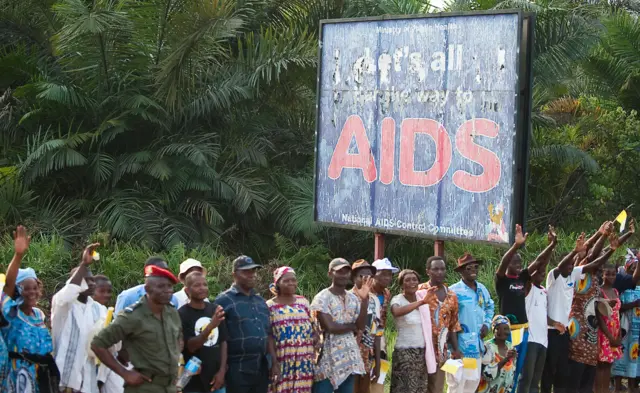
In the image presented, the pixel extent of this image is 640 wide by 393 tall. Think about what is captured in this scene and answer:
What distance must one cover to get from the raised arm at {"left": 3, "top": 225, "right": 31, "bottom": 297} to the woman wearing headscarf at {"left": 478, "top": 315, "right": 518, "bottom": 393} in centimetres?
419

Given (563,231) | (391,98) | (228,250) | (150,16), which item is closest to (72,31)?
(150,16)

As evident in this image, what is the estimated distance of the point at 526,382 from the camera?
1041cm

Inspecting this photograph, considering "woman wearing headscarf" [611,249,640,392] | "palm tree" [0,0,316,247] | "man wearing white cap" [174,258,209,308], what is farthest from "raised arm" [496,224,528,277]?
"palm tree" [0,0,316,247]

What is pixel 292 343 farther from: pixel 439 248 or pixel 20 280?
pixel 439 248

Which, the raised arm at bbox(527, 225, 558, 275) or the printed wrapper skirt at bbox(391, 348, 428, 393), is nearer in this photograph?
the printed wrapper skirt at bbox(391, 348, 428, 393)

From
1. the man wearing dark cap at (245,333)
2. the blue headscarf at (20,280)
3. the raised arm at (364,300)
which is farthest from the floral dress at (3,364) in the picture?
the raised arm at (364,300)

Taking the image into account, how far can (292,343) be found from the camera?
8.34m

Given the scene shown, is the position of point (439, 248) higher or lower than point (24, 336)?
higher

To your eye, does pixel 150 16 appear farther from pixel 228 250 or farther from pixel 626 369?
pixel 626 369

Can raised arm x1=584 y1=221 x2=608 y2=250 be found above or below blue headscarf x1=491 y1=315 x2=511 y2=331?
above

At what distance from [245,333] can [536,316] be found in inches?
137

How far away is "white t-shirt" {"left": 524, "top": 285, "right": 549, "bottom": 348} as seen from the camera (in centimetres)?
1031

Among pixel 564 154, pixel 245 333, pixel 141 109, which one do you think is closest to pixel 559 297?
pixel 245 333

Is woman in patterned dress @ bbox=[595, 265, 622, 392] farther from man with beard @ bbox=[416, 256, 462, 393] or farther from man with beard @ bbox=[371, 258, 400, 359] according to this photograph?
man with beard @ bbox=[371, 258, 400, 359]
